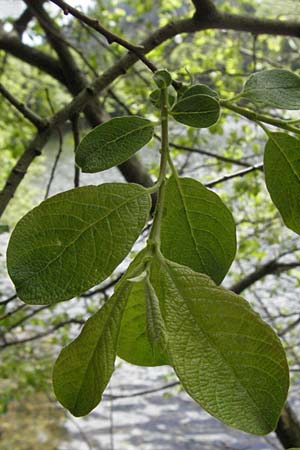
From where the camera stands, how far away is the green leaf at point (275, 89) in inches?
10.2

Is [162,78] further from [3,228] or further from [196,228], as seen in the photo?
[3,228]

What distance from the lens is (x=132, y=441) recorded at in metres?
3.32

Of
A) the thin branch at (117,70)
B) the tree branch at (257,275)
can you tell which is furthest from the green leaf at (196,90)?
the tree branch at (257,275)

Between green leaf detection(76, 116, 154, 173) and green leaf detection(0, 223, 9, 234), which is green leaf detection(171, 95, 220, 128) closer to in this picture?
green leaf detection(76, 116, 154, 173)

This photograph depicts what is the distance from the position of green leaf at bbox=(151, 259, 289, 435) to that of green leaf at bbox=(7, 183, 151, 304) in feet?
0.09

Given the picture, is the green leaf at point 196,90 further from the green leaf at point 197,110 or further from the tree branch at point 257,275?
the tree branch at point 257,275

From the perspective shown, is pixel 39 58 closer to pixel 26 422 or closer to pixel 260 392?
pixel 260 392

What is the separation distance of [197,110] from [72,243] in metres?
0.08

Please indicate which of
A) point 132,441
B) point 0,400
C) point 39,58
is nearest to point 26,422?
point 132,441

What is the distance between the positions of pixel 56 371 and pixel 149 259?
0.22ft

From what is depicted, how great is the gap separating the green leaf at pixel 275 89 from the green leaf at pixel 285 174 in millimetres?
16

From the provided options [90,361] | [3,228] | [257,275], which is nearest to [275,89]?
[90,361]

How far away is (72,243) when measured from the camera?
0.23m

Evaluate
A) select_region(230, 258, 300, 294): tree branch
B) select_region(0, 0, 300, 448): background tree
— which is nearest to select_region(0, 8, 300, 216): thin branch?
select_region(0, 0, 300, 448): background tree
